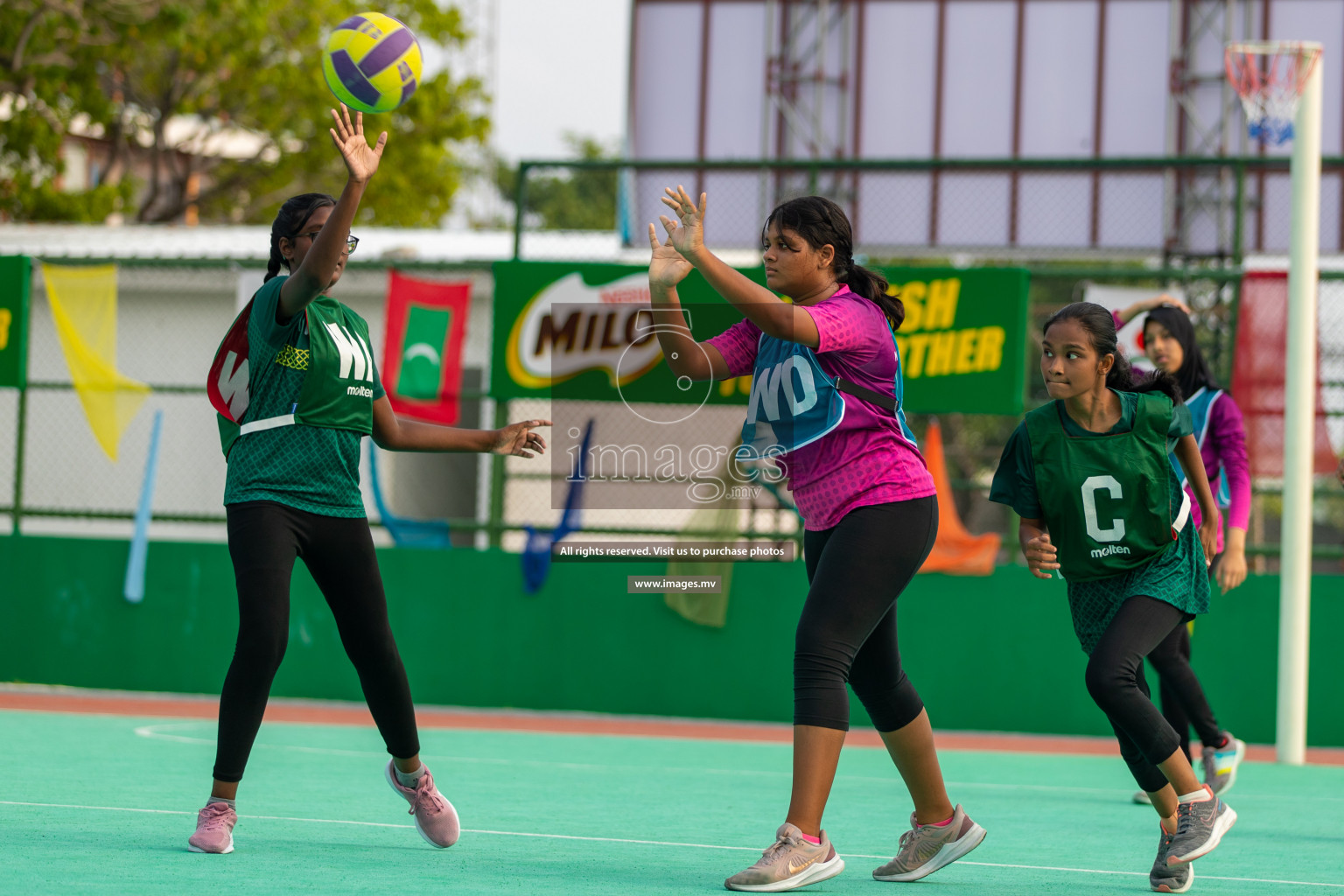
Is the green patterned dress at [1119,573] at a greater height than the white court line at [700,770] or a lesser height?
greater

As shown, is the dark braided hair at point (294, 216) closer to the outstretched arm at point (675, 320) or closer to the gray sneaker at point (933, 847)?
the outstretched arm at point (675, 320)

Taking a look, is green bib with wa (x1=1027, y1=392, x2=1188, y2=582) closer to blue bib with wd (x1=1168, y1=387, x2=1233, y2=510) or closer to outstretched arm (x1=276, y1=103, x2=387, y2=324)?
blue bib with wd (x1=1168, y1=387, x2=1233, y2=510)

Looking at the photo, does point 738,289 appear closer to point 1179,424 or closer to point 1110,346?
point 1110,346

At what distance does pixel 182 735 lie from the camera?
29.0 ft

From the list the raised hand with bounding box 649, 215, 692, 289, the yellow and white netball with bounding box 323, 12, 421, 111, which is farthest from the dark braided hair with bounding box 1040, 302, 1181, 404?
the yellow and white netball with bounding box 323, 12, 421, 111

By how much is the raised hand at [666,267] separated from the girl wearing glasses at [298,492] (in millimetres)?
650

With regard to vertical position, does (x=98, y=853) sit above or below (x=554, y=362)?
below

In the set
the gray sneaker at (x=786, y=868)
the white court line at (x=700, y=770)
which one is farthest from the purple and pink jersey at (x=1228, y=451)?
the gray sneaker at (x=786, y=868)

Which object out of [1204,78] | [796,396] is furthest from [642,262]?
[1204,78]

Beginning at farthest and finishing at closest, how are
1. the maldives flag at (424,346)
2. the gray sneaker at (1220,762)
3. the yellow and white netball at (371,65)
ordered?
the maldives flag at (424,346) < the gray sneaker at (1220,762) < the yellow and white netball at (371,65)

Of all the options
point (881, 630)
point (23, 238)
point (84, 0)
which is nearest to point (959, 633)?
point (881, 630)

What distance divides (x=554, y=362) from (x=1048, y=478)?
6.06 meters

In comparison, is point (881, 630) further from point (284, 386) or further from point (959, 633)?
point (959, 633)

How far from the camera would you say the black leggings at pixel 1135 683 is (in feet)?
15.4
